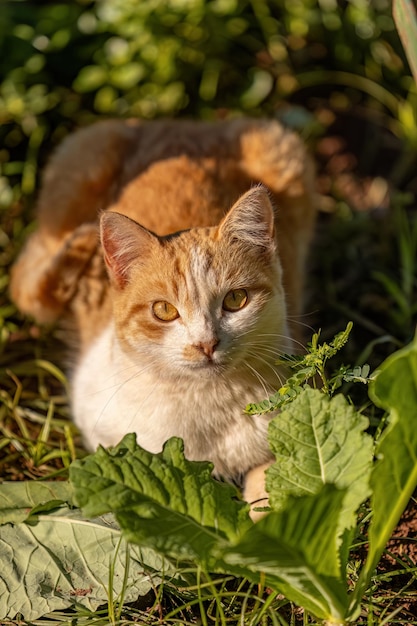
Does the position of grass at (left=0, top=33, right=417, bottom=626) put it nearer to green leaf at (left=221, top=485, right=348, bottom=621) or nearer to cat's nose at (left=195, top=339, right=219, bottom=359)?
green leaf at (left=221, top=485, right=348, bottom=621)

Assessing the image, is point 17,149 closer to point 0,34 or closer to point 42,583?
point 0,34

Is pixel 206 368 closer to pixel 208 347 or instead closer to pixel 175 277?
pixel 208 347

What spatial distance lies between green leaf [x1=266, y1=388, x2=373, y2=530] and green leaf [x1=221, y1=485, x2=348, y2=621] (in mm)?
141

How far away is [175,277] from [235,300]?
20 centimetres

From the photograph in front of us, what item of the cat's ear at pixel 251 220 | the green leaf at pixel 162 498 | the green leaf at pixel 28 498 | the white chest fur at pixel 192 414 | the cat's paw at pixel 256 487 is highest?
the cat's ear at pixel 251 220

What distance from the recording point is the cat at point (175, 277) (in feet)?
7.76

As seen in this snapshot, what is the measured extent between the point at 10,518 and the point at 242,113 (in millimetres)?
2833

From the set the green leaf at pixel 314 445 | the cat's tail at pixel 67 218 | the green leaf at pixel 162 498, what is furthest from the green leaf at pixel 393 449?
the cat's tail at pixel 67 218

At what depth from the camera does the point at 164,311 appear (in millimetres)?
2377

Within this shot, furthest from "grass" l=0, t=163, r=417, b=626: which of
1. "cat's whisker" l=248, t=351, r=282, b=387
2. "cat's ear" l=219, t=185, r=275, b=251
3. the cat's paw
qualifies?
"cat's ear" l=219, t=185, r=275, b=251

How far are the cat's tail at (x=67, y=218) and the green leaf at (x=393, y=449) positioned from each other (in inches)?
69.5

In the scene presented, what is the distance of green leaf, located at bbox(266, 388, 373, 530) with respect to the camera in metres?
2.02

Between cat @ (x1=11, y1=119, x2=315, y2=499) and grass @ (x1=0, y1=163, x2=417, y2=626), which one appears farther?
cat @ (x1=11, y1=119, x2=315, y2=499)

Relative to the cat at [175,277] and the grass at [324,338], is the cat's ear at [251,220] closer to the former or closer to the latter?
the cat at [175,277]
